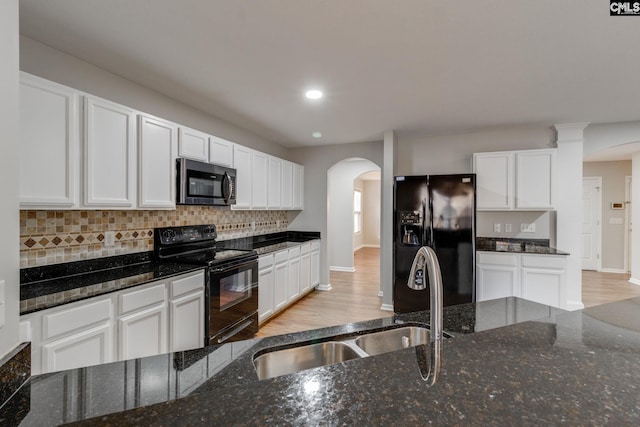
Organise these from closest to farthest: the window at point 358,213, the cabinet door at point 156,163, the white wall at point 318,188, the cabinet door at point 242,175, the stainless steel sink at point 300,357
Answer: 1. the stainless steel sink at point 300,357
2. the cabinet door at point 156,163
3. the cabinet door at point 242,175
4. the white wall at point 318,188
5. the window at point 358,213

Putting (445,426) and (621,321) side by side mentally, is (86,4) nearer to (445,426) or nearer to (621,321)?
(445,426)

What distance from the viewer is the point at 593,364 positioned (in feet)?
2.13

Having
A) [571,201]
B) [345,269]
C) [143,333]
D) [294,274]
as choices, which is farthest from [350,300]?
[571,201]

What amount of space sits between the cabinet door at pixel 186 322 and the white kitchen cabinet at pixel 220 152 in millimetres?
1418

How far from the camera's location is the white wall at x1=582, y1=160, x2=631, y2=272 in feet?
20.4

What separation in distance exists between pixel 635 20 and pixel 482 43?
0.82 m

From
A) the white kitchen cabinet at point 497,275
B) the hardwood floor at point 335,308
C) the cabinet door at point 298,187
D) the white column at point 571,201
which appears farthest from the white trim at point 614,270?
the cabinet door at point 298,187

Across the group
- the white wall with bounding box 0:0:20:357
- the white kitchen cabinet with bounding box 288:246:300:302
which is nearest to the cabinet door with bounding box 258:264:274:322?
the white kitchen cabinet with bounding box 288:246:300:302

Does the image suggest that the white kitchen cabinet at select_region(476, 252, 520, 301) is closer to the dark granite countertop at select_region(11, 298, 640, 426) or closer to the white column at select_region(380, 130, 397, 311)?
the white column at select_region(380, 130, 397, 311)

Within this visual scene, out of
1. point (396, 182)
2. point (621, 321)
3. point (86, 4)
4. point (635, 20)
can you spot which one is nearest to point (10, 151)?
point (86, 4)

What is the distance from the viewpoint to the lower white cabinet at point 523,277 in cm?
345

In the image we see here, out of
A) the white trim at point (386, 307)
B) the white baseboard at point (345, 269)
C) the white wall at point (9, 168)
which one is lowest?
the white trim at point (386, 307)

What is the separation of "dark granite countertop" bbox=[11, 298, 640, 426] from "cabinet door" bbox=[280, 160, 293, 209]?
3.64 meters
